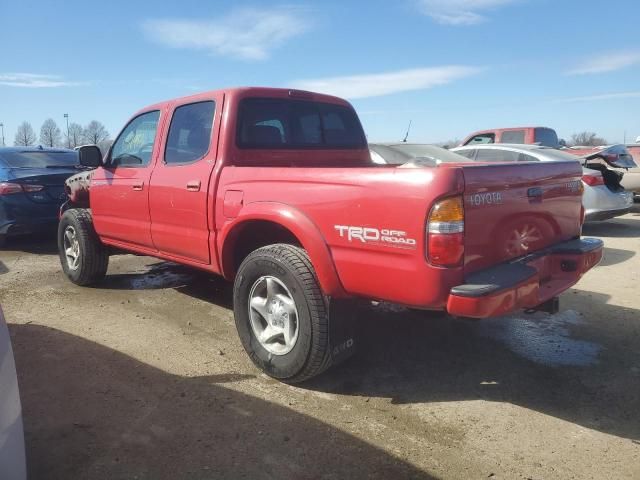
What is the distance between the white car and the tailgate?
210cm

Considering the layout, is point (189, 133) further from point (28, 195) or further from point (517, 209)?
point (28, 195)

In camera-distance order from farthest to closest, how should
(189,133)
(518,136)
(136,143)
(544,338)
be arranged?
(518,136)
(136,143)
(189,133)
(544,338)

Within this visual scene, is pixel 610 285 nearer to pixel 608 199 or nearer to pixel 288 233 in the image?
pixel 608 199

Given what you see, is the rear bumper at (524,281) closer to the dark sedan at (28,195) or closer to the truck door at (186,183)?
the truck door at (186,183)

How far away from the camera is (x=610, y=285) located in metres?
5.72

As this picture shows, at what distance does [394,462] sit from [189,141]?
9.71 feet

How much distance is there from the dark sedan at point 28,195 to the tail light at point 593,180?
819 cm

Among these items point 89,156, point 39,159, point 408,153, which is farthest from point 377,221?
point 39,159

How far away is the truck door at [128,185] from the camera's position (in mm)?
4723

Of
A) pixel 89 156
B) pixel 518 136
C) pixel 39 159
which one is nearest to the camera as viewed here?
pixel 89 156

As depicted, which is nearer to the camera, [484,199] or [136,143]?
[484,199]

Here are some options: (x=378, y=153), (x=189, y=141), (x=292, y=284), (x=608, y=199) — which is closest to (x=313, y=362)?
(x=292, y=284)

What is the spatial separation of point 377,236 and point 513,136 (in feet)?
34.8

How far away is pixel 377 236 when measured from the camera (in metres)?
2.82
